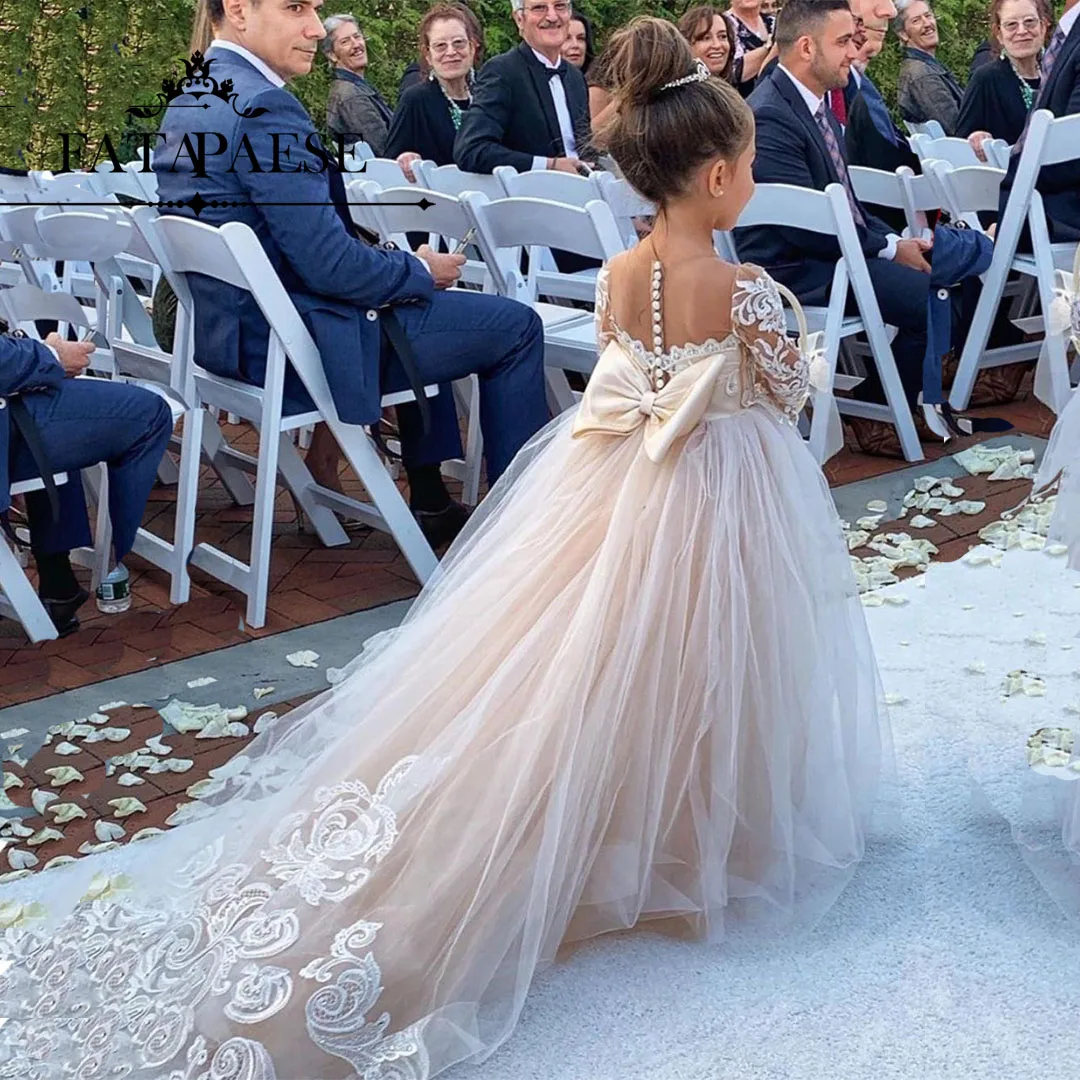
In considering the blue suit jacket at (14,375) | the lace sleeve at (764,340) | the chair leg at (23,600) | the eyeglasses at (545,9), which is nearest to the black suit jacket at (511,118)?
the eyeglasses at (545,9)

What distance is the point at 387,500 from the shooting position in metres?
4.43

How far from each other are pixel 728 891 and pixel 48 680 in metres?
2.09

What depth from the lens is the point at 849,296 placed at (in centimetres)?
538

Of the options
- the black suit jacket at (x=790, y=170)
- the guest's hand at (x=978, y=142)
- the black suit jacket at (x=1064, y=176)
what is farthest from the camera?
the guest's hand at (x=978, y=142)

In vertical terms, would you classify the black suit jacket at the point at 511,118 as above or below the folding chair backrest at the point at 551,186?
above

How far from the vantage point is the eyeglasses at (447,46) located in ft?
24.4

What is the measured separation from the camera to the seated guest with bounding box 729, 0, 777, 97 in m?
7.32

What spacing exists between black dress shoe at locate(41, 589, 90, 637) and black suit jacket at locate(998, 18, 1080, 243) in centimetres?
344

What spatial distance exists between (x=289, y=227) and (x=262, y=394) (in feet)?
1.58

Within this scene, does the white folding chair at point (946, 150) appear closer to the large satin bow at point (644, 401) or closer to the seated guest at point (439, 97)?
the seated guest at point (439, 97)

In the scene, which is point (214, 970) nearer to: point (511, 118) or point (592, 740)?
point (592, 740)

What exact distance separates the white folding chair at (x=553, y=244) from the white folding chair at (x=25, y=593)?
4.74 ft

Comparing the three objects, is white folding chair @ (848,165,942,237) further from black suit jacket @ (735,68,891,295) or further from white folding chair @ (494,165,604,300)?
white folding chair @ (494,165,604,300)

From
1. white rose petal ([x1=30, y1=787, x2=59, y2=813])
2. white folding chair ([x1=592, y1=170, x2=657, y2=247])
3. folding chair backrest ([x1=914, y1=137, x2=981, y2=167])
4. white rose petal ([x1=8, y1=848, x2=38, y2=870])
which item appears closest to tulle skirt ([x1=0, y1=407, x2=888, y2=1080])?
white rose petal ([x1=8, y1=848, x2=38, y2=870])
